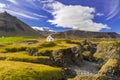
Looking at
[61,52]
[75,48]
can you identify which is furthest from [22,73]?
[75,48]

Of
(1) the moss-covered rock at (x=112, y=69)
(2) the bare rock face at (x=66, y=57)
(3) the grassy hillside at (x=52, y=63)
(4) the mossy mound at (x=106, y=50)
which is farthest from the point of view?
(4) the mossy mound at (x=106, y=50)

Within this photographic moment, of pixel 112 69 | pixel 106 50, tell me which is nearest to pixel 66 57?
pixel 106 50

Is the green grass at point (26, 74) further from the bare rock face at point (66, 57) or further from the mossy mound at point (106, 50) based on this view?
the mossy mound at point (106, 50)

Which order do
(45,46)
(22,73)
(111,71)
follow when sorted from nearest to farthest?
(22,73), (111,71), (45,46)

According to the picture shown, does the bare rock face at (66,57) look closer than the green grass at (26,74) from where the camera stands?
No

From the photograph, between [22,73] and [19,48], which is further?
[19,48]

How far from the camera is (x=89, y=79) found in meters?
32.5

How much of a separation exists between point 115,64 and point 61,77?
1152 centimetres

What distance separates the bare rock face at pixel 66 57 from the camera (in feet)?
246

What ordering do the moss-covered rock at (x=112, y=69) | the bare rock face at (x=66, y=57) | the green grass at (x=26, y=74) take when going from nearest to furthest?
the green grass at (x=26, y=74), the moss-covered rock at (x=112, y=69), the bare rock face at (x=66, y=57)

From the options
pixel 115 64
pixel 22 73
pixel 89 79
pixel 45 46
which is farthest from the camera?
pixel 45 46

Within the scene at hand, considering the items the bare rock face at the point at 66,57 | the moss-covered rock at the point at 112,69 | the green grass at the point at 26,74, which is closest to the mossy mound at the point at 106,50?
the bare rock face at the point at 66,57

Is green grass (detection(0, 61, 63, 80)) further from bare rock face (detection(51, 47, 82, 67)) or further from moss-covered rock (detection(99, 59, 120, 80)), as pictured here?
bare rock face (detection(51, 47, 82, 67))

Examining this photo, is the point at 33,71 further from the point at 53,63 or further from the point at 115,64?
the point at 53,63
